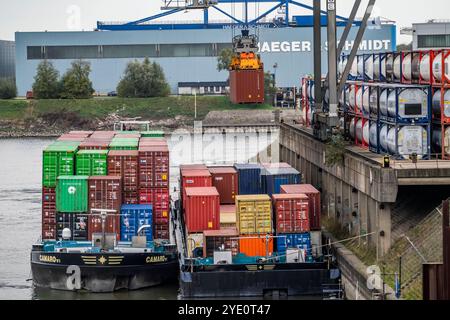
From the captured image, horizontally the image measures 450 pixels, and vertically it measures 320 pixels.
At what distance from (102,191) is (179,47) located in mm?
102604

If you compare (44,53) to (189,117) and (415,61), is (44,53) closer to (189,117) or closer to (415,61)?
(189,117)

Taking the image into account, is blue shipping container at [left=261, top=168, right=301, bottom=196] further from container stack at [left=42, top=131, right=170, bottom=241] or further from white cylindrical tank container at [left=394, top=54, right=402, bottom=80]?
white cylindrical tank container at [left=394, top=54, right=402, bottom=80]

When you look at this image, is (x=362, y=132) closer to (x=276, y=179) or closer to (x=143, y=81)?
(x=276, y=179)

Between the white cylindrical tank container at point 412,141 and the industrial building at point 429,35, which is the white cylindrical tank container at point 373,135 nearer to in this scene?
the white cylindrical tank container at point 412,141

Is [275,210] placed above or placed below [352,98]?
below

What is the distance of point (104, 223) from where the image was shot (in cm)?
3316

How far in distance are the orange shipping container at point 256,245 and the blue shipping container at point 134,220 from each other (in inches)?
170

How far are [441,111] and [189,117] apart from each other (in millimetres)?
98300

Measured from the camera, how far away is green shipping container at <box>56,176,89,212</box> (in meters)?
33.2

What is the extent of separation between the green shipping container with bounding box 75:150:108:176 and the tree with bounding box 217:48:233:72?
9338cm

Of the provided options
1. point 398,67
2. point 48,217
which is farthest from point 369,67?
point 48,217

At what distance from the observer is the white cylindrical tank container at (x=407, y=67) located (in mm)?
33094

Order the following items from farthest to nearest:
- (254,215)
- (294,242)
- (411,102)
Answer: (294,242)
(254,215)
(411,102)

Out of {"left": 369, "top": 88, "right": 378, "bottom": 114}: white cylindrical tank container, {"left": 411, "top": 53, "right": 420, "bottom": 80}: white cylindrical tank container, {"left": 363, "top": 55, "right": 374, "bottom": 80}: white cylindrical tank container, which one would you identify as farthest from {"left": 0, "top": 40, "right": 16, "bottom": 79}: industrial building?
{"left": 411, "top": 53, "right": 420, "bottom": 80}: white cylindrical tank container
